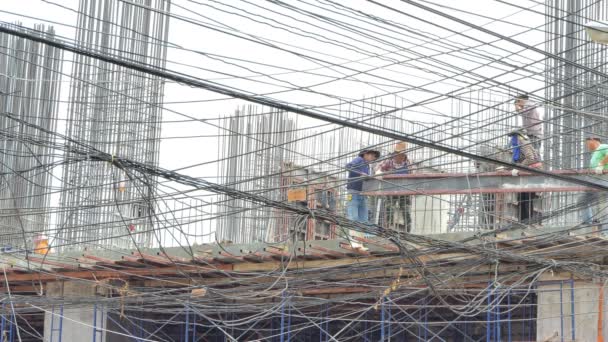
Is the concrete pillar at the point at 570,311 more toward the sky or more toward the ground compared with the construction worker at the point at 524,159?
more toward the ground

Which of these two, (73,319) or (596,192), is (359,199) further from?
(73,319)

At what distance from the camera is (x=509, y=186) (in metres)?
17.9

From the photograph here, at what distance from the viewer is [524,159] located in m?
18.4

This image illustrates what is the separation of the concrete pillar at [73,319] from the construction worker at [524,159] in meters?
8.36

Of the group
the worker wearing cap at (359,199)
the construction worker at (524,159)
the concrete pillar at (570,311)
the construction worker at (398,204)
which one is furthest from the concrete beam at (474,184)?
the concrete pillar at (570,311)

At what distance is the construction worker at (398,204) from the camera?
19.9 m

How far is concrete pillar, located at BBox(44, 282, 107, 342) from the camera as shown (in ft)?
76.0

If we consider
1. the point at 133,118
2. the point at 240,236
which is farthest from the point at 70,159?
the point at 133,118

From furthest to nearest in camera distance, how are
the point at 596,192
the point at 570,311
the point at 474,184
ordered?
the point at 570,311
the point at 474,184
the point at 596,192

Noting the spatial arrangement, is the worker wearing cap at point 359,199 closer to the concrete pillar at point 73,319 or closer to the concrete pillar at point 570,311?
the concrete pillar at point 570,311

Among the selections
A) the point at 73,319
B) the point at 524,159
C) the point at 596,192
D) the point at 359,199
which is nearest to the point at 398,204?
the point at 359,199

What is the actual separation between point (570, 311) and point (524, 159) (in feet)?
8.18

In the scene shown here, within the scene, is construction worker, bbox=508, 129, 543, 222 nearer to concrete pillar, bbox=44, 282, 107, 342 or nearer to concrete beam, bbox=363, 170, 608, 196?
concrete beam, bbox=363, 170, 608, 196

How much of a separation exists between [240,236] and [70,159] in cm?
1144
